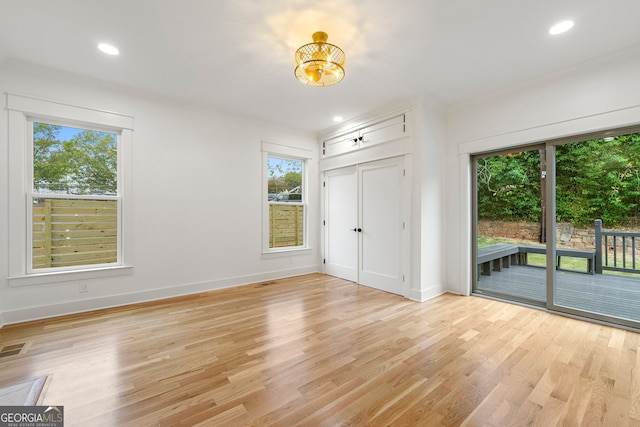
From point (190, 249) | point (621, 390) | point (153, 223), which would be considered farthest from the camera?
point (190, 249)

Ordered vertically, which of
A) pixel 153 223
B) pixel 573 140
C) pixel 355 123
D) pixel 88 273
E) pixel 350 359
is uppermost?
pixel 355 123

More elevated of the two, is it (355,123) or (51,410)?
(355,123)

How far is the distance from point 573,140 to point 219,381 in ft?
14.0

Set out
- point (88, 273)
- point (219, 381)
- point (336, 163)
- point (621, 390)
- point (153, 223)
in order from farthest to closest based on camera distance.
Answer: point (336, 163)
point (153, 223)
point (88, 273)
point (219, 381)
point (621, 390)

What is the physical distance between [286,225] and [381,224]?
182 centimetres

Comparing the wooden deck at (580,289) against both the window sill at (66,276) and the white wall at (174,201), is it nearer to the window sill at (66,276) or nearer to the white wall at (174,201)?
the white wall at (174,201)

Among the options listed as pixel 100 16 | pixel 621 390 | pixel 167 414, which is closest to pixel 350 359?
pixel 167 414

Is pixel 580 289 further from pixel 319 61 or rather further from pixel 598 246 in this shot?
pixel 319 61

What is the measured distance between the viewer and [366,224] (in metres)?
4.56

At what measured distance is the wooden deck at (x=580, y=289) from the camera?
2922 millimetres

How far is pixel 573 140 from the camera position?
314 cm

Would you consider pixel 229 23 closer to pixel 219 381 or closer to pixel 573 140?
pixel 219 381

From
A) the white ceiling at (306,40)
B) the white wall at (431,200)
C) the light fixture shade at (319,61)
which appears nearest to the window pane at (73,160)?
the white ceiling at (306,40)

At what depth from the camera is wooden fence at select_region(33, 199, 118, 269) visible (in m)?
3.16
